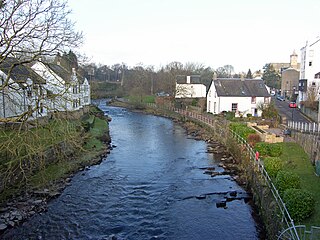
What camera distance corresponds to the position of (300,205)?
457 inches

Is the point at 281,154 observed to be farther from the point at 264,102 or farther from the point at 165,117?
the point at 165,117

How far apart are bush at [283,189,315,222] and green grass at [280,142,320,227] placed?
0.82 ft

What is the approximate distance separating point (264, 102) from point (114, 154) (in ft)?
81.7

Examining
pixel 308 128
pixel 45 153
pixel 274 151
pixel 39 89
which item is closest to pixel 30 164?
pixel 39 89

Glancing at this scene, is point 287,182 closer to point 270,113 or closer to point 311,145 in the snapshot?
point 311,145

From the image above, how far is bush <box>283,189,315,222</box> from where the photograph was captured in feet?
38.0

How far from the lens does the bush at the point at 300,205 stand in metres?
11.6

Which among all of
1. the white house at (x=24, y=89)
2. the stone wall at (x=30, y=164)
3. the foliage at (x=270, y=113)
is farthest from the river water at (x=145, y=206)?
the foliage at (x=270, y=113)

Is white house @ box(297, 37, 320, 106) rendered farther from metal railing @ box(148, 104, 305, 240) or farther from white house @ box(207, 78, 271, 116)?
metal railing @ box(148, 104, 305, 240)

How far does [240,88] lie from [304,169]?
93.1ft

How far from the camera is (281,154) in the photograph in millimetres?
21328

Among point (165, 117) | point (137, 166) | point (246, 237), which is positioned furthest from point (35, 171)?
point (165, 117)

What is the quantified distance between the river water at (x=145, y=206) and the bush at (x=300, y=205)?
2.21 m

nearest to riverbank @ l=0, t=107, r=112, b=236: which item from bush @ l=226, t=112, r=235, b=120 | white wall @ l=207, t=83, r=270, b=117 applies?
bush @ l=226, t=112, r=235, b=120
